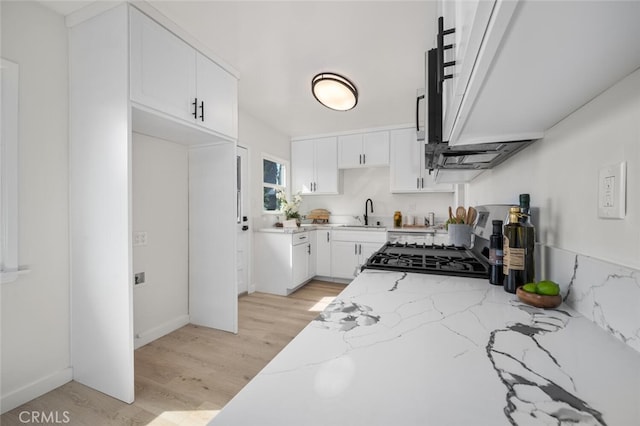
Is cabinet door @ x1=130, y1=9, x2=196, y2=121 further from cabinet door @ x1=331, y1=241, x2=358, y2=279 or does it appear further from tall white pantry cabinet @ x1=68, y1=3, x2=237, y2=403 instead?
cabinet door @ x1=331, y1=241, x2=358, y2=279

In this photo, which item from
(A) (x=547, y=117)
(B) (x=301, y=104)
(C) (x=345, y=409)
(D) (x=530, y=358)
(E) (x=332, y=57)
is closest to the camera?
(C) (x=345, y=409)

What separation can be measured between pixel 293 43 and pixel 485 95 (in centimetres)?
184

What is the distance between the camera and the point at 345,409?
1.20ft

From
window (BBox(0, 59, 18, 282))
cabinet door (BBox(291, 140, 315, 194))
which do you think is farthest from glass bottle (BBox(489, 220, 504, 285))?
cabinet door (BBox(291, 140, 315, 194))

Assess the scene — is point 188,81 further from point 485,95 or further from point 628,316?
point 628,316

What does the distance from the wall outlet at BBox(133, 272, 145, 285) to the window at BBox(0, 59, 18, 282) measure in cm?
75

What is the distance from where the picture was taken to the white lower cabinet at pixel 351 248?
3.90 metres

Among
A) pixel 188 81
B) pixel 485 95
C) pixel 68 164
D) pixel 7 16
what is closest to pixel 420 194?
pixel 188 81

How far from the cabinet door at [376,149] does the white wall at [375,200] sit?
38cm

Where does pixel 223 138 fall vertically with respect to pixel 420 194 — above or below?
above

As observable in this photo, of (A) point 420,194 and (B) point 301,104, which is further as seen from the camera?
(A) point 420,194

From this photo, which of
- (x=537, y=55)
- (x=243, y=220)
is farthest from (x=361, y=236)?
(x=537, y=55)

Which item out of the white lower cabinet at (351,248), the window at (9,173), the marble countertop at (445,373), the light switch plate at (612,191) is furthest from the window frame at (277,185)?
the light switch plate at (612,191)

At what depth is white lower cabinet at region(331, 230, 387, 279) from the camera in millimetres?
3904
